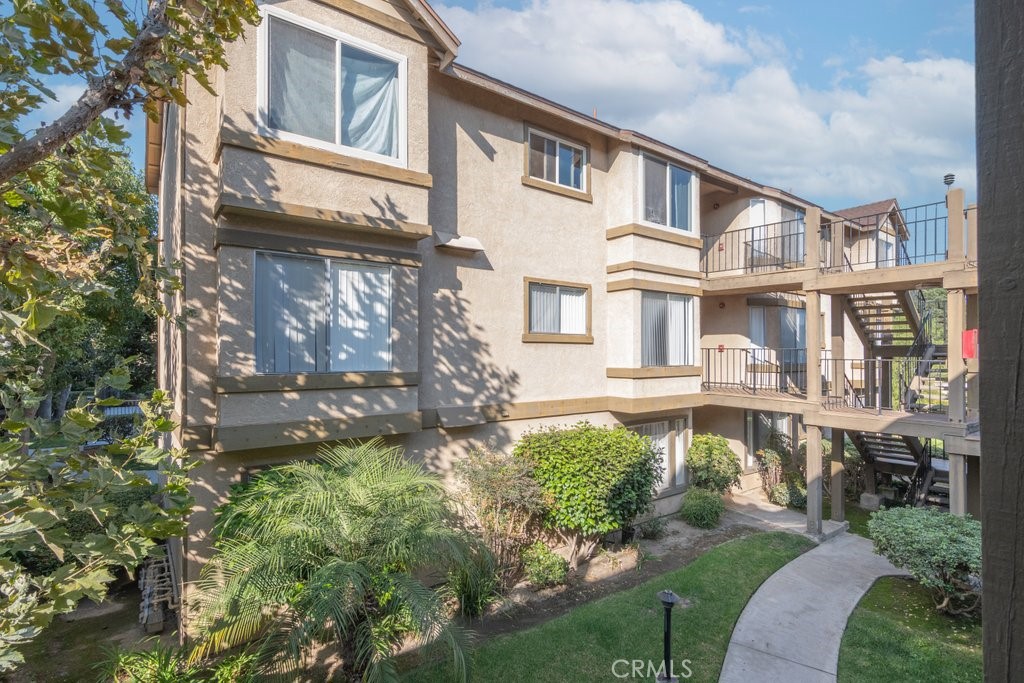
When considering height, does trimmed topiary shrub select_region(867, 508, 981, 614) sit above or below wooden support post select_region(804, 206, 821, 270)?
below

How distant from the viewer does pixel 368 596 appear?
577 centimetres

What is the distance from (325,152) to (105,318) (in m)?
11.8

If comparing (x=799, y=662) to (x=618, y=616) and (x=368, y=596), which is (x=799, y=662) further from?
(x=368, y=596)

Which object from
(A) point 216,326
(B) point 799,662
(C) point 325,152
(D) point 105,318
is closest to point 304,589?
(A) point 216,326

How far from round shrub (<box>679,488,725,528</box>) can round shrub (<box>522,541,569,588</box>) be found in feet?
15.1

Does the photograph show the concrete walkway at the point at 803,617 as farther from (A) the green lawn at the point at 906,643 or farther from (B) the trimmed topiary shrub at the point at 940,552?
(B) the trimmed topiary shrub at the point at 940,552

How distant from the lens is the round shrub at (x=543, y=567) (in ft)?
29.9

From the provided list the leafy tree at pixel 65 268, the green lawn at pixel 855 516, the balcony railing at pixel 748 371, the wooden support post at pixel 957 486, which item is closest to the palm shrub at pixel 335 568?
the leafy tree at pixel 65 268

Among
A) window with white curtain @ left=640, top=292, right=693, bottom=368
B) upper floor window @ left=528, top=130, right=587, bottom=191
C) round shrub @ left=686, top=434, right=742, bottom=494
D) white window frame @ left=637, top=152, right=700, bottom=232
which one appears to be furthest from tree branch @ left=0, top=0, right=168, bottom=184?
round shrub @ left=686, top=434, right=742, bottom=494

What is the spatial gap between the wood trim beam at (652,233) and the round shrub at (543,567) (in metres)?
7.38

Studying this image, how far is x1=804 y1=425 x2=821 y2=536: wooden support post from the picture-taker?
38.8 ft

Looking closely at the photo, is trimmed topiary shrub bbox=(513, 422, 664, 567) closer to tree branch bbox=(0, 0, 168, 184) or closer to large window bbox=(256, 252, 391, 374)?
large window bbox=(256, 252, 391, 374)

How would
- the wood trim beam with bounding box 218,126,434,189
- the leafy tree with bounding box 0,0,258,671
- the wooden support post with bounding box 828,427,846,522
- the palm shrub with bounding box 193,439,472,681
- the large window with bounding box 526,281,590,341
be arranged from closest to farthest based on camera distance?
the leafy tree with bounding box 0,0,258,671 → the palm shrub with bounding box 193,439,472,681 → the wood trim beam with bounding box 218,126,434,189 → the large window with bounding box 526,281,590,341 → the wooden support post with bounding box 828,427,846,522

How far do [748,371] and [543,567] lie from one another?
9975mm
